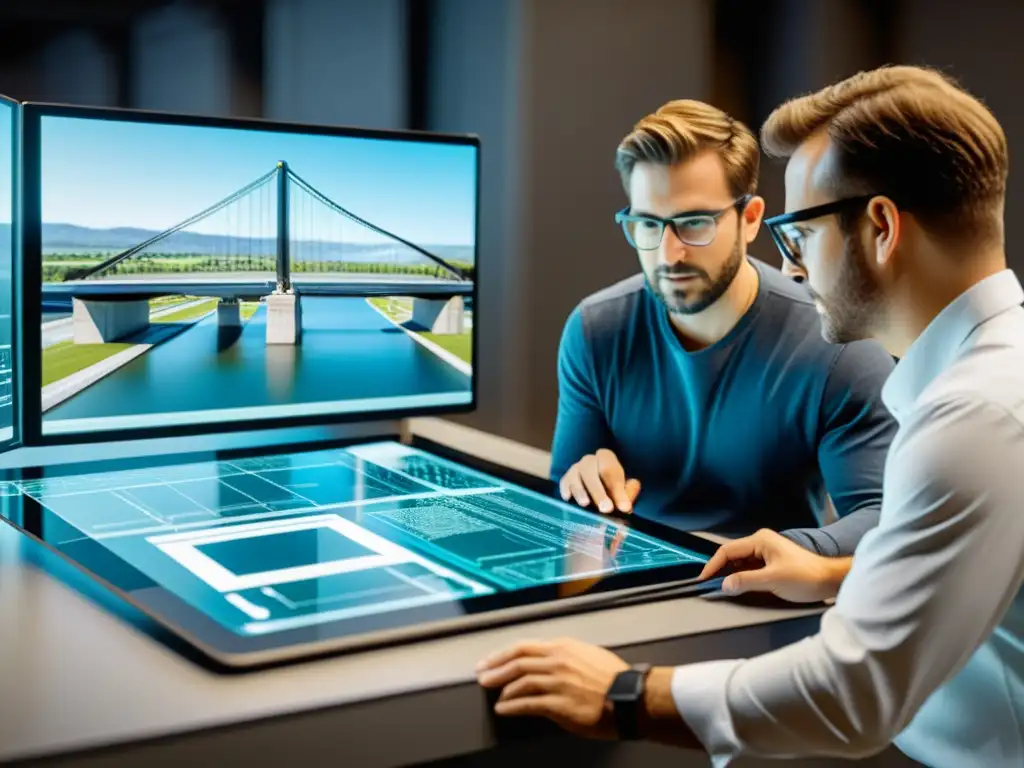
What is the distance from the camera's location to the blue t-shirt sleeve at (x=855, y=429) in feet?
5.31

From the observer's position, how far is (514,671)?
0.94m

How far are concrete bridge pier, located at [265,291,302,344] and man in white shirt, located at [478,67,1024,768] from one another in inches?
30.7

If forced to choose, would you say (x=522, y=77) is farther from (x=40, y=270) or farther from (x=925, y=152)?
(x=925, y=152)

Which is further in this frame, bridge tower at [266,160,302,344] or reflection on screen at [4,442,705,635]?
bridge tower at [266,160,302,344]

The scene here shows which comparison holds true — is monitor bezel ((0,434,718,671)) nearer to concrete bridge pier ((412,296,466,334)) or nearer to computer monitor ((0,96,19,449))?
computer monitor ((0,96,19,449))

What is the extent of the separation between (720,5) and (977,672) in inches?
78.4

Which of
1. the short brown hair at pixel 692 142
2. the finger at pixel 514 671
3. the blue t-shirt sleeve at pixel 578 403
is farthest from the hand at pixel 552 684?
the short brown hair at pixel 692 142

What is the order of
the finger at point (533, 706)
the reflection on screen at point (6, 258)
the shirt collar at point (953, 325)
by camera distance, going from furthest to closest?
the reflection on screen at point (6, 258)
the shirt collar at point (953, 325)
the finger at point (533, 706)

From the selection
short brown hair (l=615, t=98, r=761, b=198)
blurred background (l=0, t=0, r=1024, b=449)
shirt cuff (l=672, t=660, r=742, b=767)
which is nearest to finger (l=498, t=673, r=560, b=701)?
shirt cuff (l=672, t=660, r=742, b=767)

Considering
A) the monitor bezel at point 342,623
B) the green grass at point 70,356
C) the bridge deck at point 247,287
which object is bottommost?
the monitor bezel at point 342,623

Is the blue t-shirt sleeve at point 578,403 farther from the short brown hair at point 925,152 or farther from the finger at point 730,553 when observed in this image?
the short brown hair at point 925,152

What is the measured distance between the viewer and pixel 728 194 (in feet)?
6.01

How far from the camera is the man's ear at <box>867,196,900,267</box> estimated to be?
107cm

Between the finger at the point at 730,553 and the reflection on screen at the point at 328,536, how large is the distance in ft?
0.15
